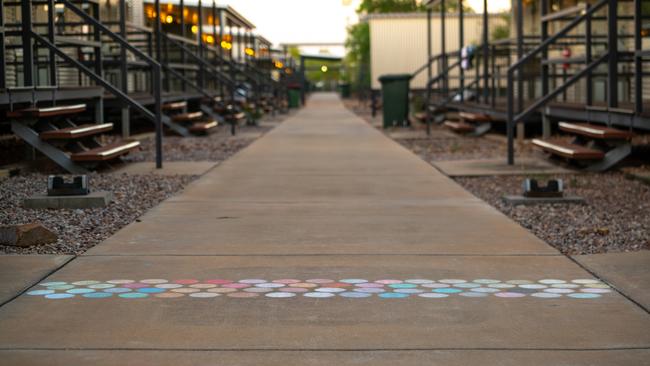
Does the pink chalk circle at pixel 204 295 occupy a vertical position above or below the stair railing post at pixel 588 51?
below

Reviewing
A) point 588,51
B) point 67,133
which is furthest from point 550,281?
point 588,51

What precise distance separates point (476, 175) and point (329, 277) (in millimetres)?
5514

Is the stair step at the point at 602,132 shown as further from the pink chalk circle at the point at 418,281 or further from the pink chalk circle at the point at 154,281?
the pink chalk circle at the point at 154,281

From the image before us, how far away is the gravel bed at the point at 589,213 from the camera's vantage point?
6770 millimetres

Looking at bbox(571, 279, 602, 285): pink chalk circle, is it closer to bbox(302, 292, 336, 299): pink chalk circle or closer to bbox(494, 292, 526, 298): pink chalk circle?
bbox(494, 292, 526, 298): pink chalk circle

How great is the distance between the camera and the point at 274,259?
6.17 meters

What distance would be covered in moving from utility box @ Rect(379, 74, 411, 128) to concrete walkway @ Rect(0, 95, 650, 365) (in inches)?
503

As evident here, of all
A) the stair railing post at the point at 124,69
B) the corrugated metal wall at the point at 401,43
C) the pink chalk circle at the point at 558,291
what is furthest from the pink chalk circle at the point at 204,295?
the corrugated metal wall at the point at 401,43

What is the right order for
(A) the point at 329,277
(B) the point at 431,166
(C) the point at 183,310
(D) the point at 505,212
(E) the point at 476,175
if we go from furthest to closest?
(B) the point at 431,166
(E) the point at 476,175
(D) the point at 505,212
(A) the point at 329,277
(C) the point at 183,310

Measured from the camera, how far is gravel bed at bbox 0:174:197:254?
6.83 meters

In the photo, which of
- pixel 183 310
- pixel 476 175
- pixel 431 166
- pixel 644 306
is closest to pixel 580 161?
pixel 476 175

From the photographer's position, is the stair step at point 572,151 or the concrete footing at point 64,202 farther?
the stair step at point 572,151

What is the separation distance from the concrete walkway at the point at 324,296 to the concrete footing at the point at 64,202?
1.70 ft

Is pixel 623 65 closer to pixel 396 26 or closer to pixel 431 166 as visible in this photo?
pixel 431 166
